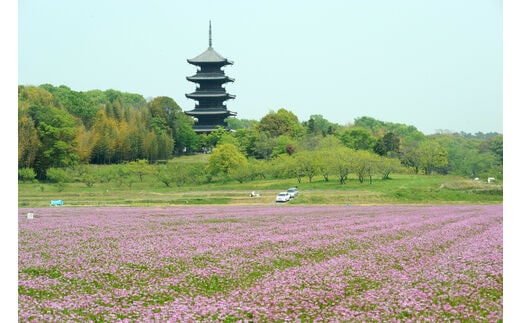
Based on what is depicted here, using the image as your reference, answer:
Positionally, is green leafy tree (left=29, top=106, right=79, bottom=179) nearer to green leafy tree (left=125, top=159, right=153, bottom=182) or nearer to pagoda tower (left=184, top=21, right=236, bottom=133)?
green leafy tree (left=125, top=159, right=153, bottom=182)

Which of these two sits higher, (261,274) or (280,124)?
(280,124)

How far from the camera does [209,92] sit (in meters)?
97.4

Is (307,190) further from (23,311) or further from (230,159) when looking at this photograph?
(23,311)

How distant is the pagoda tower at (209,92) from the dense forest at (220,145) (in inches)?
164

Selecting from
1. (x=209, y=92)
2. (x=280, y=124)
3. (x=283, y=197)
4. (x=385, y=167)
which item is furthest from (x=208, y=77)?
(x=283, y=197)

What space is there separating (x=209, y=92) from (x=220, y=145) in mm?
28873

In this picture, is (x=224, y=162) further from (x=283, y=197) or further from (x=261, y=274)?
(x=261, y=274)

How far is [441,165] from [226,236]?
53.9m

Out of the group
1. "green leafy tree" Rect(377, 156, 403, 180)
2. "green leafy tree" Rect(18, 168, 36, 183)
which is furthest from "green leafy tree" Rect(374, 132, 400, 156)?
"green leafy tree" Rect(18, 168, 36, 183)

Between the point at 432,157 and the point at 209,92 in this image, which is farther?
the point at 209,92

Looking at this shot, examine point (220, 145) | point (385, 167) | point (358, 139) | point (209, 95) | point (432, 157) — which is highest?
point (209, 95)

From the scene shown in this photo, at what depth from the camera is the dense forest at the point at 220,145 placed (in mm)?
59906

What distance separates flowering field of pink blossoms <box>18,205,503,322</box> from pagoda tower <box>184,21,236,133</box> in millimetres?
75993
